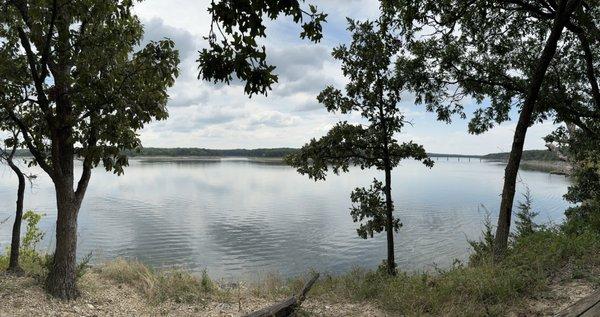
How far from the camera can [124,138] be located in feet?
27.0

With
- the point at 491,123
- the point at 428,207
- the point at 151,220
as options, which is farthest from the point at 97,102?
the point at 428,207

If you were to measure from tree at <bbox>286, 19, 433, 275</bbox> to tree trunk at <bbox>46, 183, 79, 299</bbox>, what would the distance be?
18.0 feet

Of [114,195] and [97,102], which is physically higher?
[97,102]

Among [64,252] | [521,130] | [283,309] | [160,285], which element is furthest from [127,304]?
[521,130]

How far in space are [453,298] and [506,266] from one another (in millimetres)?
1818

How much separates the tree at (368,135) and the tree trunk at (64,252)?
5476mm

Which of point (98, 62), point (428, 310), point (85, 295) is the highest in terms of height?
point (98, 62)

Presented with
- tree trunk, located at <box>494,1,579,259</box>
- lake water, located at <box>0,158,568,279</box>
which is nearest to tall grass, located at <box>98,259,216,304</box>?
lake water, located at <box>0,158,568,279</box>

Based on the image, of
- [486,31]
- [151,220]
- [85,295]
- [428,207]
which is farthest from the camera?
[428,207]

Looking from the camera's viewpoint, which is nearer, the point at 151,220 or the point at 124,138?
the point at 124,138

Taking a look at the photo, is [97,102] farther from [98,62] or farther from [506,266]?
[506,266]

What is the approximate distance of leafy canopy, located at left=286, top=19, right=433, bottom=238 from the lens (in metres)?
11.6

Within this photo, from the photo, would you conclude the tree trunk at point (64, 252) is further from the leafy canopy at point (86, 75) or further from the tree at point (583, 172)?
the tree at point (583, 172)

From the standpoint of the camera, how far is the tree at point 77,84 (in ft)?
26.4
